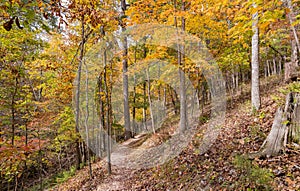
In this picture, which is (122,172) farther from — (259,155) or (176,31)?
(176,31)

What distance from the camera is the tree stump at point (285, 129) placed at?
3.60 meters

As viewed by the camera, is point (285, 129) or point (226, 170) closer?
point (285, 129)

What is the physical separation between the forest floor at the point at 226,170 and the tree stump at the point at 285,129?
134 millimetres

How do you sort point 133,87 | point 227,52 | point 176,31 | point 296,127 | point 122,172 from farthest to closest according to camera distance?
1. point 133,87
2. point 227,52
3. point 176,31
4. point 122,172
5. point 296,127

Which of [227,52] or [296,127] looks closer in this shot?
[296,127]

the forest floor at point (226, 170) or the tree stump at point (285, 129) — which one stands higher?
the tree stump at point (285, 129)

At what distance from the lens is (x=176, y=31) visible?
27.9ft

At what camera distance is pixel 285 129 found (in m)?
3.71

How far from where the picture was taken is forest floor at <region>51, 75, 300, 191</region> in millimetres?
3180

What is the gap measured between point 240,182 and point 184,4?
25.9 feet

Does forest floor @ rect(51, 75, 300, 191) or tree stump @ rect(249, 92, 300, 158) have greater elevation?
tree stump @ rect(249, 92, 300, 158)

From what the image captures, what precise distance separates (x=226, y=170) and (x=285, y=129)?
1480 mm

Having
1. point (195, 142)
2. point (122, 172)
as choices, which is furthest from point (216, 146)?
point (122, 172)

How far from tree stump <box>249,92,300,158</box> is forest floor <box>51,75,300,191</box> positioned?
134 millimetres
